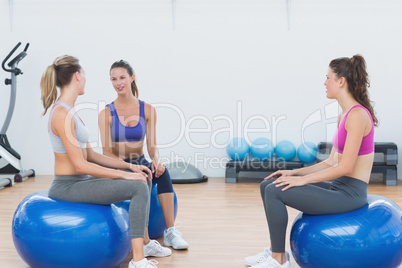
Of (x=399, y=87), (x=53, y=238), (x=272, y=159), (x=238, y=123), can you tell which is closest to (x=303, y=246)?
(x=53, y=238)

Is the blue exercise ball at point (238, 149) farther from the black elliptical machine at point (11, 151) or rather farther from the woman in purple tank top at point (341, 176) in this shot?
the woman in purple tank top at point (341, 176)

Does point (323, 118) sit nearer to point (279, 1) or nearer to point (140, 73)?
point (279, 1)

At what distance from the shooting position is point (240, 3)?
15.3 ft

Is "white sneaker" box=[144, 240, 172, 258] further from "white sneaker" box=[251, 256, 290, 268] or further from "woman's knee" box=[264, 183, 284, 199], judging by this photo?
"woman's knee" box=[264, 183, 284, 199]

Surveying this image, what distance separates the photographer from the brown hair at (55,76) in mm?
1937

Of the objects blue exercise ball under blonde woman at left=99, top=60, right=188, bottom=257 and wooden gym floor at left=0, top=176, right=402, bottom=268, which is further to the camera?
blue exercise ball under blonde woman at left=99, top=60, right=188, bottom=257

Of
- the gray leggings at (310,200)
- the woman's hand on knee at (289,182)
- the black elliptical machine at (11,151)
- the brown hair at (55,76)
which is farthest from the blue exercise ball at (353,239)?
the black elliptical machine at (11,151)

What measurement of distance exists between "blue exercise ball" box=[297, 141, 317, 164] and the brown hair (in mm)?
2833

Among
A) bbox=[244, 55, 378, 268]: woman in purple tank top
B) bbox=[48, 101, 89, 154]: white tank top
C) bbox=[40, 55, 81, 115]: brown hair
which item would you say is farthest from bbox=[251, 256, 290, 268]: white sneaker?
bbox=[40, 55, 81, 115]: brown hair

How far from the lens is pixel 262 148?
14.4 feet

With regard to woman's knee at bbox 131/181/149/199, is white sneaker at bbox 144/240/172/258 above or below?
below

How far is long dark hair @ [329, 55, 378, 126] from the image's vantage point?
6.14ft

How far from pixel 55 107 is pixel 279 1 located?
3319 millimetres

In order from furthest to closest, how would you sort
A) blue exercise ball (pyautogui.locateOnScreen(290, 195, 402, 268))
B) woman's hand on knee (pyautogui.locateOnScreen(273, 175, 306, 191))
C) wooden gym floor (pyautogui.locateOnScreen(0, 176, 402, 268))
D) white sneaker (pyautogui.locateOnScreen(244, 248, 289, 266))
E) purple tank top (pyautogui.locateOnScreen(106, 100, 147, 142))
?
purple tank top (pyautogui.locateOnScreen(106, 100, 147, 142)) → wooden gym floor (pyautogui.locateOnScreen(0, 176, 402, 268)) → white sneaker (pyautogui.locateOnScreen(244, 248, 289, 266)) → woman's hand on knee (pyautogui.locateOnScreen(273, 175, 306, 191)) → blue exercise ball (pyautogui.locateOnScreen(290, 195, 402, 268))
